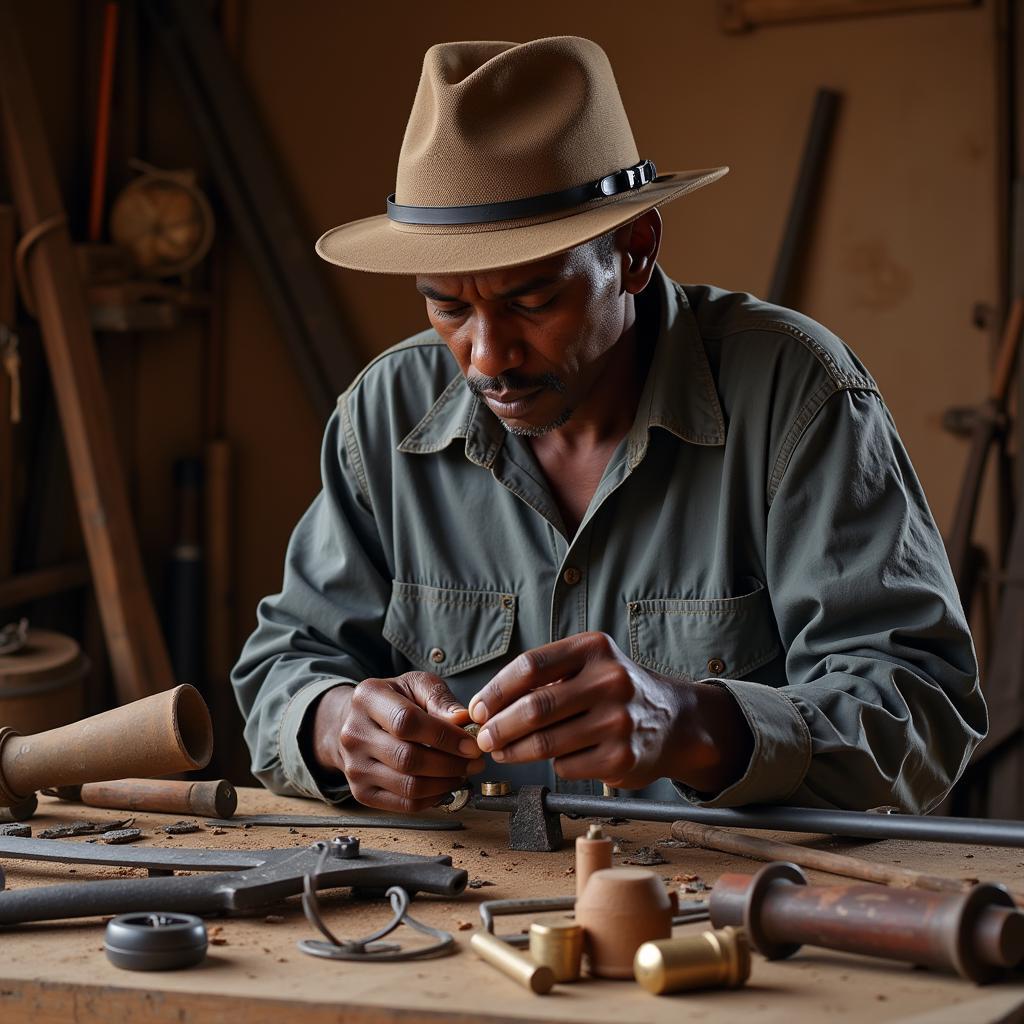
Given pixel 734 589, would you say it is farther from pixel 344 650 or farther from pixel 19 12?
pixel 19 12

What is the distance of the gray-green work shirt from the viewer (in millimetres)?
2086

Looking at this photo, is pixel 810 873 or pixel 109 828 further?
pixel 109 828

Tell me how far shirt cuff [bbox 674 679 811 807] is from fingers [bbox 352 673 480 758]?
0.33 m

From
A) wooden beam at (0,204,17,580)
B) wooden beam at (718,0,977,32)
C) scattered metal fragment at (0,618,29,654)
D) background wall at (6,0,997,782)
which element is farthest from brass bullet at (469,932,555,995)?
wooden beam at (718,0,977,32)

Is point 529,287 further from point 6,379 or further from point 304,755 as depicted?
point 6,379

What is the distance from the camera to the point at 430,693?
200cm

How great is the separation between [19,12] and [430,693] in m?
3.47

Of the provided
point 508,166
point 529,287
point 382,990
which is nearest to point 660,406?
point 529,287

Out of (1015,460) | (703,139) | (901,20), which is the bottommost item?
(1015,460)

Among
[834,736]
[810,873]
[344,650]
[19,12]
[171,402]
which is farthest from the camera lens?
[171,402]

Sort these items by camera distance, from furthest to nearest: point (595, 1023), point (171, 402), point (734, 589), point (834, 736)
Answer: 1. point (171, 402)
2. point (734, 589)
3. point (834, 736)
4. point (595, 1023)

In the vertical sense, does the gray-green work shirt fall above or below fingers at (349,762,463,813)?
above

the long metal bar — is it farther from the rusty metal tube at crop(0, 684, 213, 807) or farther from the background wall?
the background wall

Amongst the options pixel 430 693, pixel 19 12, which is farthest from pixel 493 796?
pixel 19 12
